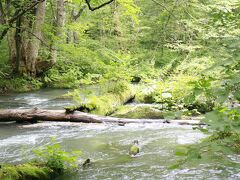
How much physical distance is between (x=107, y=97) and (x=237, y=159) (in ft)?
19.3

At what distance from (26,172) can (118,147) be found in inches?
91.1

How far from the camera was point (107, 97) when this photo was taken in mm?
10508

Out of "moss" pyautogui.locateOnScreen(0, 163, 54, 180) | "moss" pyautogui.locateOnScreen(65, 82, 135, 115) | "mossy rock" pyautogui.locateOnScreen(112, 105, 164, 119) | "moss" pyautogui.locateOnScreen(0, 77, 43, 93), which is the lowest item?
"moss" pyautogui.locateOnScreen(0, 163, 54, 180)

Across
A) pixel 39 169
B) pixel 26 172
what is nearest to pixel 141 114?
pixel 39 169

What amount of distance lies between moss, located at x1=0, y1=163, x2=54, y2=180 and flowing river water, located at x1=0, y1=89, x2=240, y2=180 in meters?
0.32

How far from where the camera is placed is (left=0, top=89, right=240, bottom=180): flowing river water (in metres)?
4.83

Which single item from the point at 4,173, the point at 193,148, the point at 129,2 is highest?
the point at 129,2

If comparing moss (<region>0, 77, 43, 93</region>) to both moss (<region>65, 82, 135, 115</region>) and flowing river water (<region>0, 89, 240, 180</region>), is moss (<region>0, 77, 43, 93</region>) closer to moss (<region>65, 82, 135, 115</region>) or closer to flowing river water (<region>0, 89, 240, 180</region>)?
moss (<region>65, 82, 135, 115</region>)

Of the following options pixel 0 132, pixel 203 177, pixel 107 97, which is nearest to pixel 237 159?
pixel 203 177

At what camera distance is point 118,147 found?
6332 millimetres

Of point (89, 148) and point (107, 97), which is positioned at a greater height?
point (107, 97)

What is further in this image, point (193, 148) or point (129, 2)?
point (129, 2)

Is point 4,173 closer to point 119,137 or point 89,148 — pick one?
point 89,148

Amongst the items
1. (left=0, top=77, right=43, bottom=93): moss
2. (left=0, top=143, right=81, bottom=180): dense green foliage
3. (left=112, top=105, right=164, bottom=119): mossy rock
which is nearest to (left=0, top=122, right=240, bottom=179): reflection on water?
(left=0, top=143, right=81, bottom=180): dense green foliage
